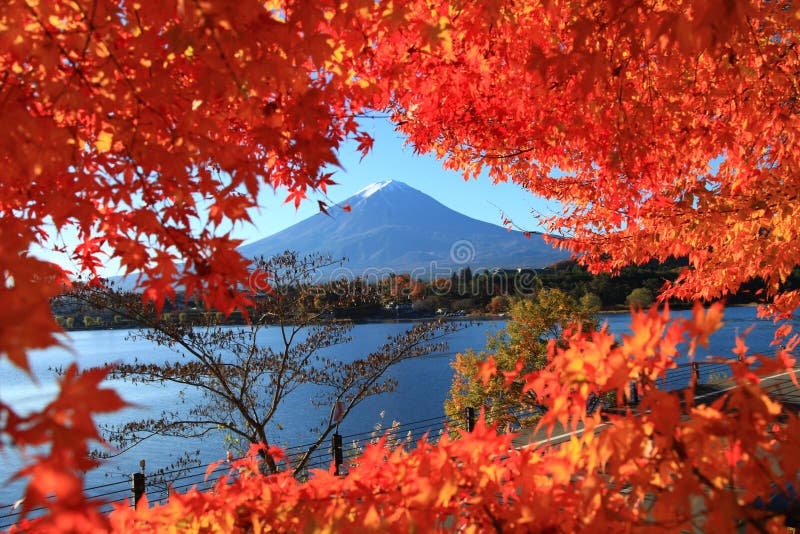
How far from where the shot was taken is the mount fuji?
188ft

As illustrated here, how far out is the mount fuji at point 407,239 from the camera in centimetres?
5722

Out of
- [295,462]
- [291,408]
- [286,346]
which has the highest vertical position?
[286,346]

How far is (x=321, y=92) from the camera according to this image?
7.00 feet

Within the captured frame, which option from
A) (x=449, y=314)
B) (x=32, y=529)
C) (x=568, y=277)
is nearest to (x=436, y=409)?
(x=568, y=277)

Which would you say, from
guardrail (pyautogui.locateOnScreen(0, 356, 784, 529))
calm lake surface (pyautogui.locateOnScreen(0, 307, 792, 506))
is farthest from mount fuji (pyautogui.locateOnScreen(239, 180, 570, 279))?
guardrail (pyautogui.locateOnScreen(0, 356, 784, 529))

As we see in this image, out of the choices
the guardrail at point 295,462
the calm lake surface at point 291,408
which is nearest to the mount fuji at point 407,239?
the calm lake surface at point 291,408

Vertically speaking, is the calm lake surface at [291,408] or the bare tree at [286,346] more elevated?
the bare tree at [286,346]

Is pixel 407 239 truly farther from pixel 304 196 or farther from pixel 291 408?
pixel 304 196

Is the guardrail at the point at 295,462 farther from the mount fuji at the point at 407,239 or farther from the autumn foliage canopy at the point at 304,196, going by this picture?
the mount fuji at the point at 407,239

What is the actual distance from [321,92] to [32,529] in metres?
1.89

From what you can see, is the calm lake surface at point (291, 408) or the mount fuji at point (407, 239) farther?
the mount fuji at point (407, 239)

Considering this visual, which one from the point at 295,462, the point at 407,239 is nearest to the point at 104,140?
the point at 295,462

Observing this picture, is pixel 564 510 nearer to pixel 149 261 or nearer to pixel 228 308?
pixel 228 308

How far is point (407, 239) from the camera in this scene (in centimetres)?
7744
